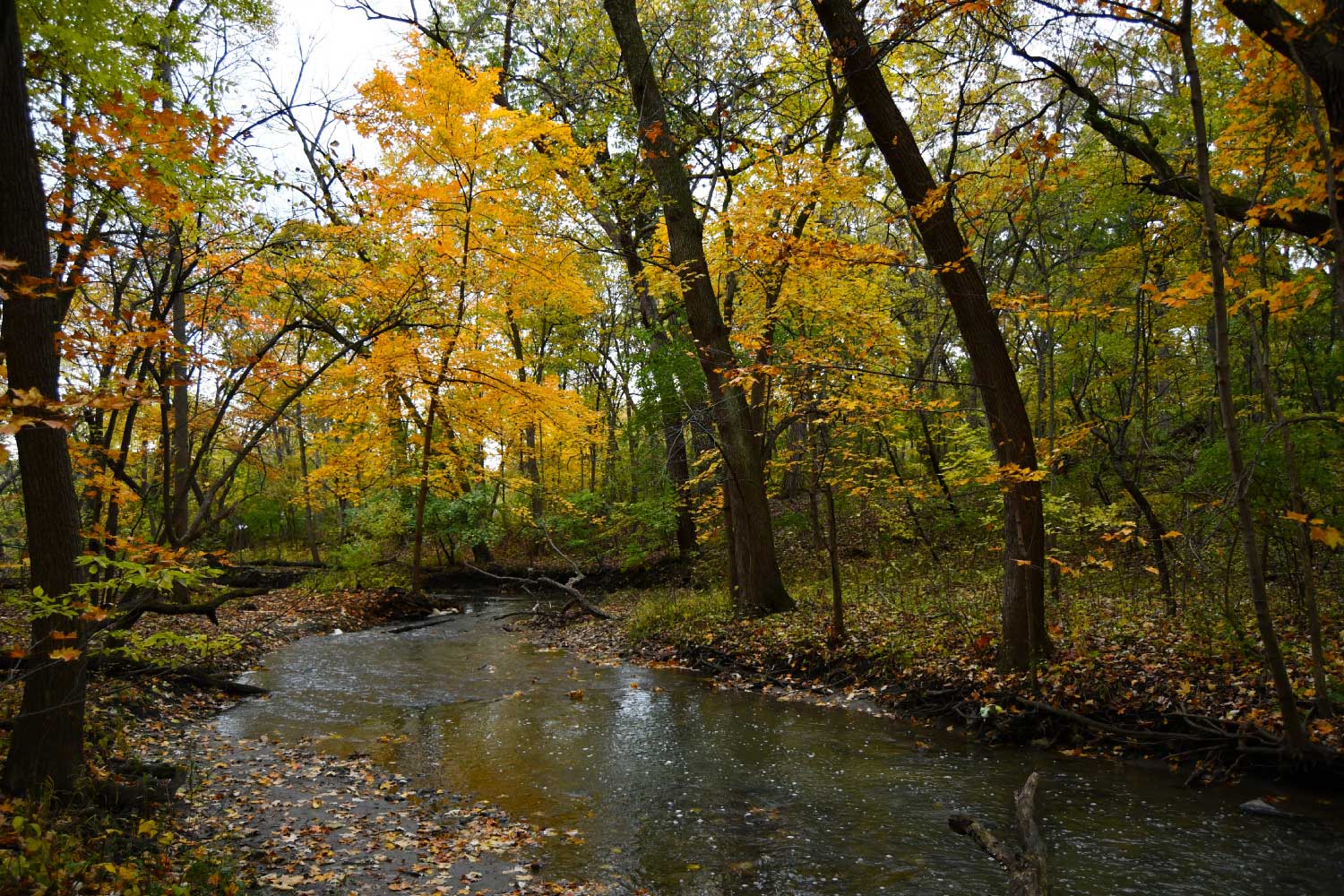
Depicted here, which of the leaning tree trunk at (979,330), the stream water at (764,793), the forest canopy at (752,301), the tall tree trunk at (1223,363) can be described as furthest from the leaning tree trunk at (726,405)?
the tall tree trunk at (1223,363)

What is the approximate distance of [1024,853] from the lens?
3459 millimetres

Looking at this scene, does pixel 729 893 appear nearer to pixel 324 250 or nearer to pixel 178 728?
pixel 178 728

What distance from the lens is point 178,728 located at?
24.2 ft

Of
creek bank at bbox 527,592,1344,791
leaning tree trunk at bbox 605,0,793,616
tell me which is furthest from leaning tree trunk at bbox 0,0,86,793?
leaning tree trunk at bbox 605,0,793,616

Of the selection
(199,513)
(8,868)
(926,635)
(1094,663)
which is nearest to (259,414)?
(199,513)

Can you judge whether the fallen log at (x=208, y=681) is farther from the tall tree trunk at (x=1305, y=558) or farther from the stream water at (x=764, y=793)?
the tall tree trunk at (x=1305, y=558)

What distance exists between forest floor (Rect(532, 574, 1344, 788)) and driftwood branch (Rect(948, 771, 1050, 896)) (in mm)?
2789

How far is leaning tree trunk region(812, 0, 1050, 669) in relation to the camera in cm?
699

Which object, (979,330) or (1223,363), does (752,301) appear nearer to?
(979,330)

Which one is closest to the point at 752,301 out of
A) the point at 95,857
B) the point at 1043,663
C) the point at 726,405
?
the point at 726,405

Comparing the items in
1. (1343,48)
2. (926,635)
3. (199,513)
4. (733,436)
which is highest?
(1343,48)

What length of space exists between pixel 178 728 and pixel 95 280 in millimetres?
5523

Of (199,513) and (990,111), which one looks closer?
(199,513)

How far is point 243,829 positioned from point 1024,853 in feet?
16.6
